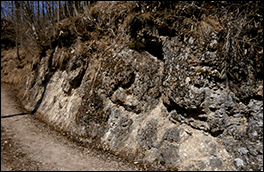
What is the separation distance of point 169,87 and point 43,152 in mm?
5088

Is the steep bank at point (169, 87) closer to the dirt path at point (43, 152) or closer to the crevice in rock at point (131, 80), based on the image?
the crevice in rock at point (131, 80)

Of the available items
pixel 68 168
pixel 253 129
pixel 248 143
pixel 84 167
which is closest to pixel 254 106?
pixel 253 129

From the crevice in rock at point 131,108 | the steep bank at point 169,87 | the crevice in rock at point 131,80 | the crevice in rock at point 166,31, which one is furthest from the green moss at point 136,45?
the crevice in rock at point 131,108

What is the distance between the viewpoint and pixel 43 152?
5.69m

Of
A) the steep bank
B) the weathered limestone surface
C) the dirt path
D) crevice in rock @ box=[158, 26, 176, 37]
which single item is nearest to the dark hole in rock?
the steep bank

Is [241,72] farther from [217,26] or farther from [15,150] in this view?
[15,150]

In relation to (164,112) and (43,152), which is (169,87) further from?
(43,152)

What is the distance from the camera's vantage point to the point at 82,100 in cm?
740

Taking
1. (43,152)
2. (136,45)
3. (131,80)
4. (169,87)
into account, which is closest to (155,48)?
(136,45)

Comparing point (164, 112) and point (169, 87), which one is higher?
point (169, 87)

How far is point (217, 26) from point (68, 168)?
259 inches

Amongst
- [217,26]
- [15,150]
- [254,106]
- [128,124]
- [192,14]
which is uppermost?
[192,14]

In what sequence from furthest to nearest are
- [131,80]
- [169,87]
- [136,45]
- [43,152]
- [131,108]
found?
[136,45] → [131,80] → [131,108] → [169,87] → [43,152]

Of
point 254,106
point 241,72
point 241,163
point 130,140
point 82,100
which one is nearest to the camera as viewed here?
point 241,163
